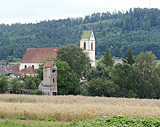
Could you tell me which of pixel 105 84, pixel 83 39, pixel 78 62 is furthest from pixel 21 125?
pixel 83 39

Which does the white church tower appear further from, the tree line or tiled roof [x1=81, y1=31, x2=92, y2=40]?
the tree line

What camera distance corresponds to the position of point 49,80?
193 feet

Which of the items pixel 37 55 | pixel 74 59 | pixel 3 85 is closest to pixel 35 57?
pixel 37 55

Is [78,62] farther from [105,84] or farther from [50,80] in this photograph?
[105,84]

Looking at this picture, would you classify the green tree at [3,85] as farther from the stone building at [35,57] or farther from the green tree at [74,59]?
the stone building at [35,57]

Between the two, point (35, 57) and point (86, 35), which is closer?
point (35, 57)

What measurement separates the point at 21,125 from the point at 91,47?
9646cm

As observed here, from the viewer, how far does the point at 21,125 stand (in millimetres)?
16172

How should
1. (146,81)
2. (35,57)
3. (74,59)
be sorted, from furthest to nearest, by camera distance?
(35,57)
(74,59)
(146,81)

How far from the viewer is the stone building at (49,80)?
58156 mm

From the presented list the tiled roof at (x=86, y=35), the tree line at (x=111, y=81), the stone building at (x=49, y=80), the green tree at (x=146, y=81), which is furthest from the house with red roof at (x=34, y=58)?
the green tree at (x=146, y=81)

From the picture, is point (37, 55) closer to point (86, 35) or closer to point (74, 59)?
point (86, 35)

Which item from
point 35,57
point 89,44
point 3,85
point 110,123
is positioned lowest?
point 3,85

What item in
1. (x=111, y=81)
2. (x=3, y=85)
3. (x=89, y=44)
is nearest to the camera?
(x=111, y=81)
